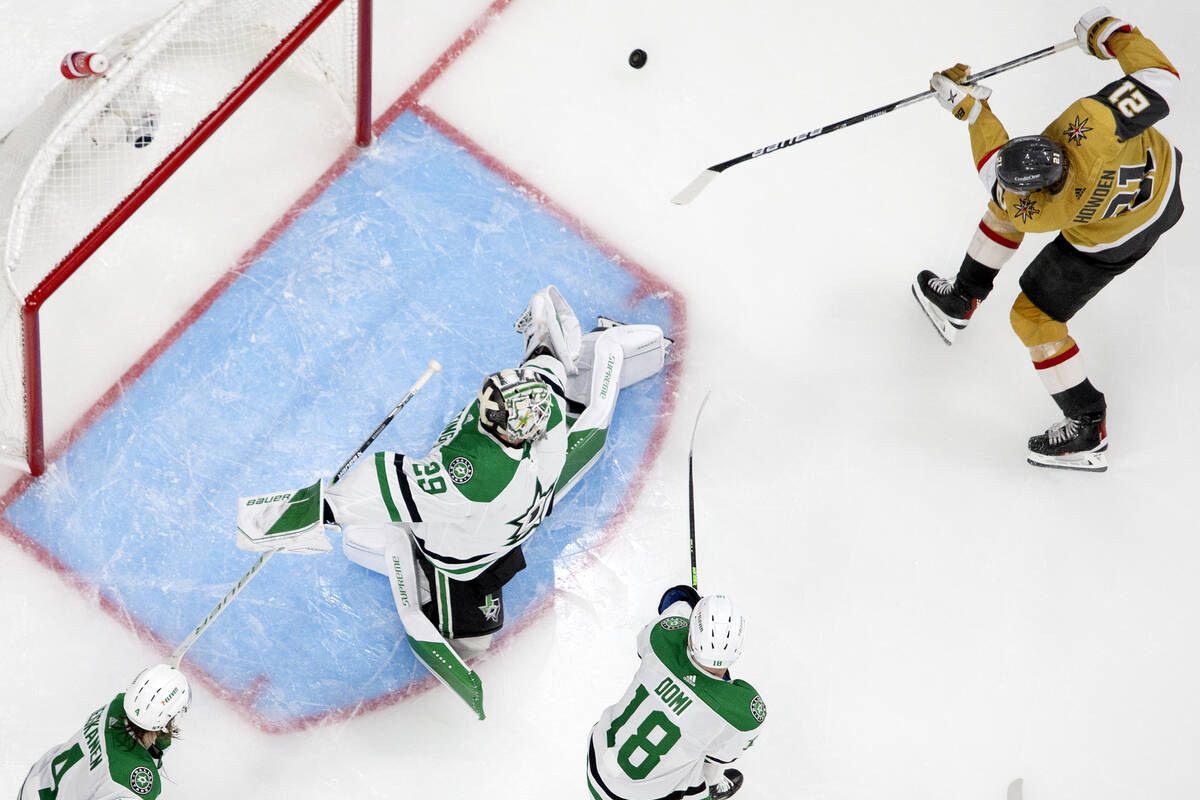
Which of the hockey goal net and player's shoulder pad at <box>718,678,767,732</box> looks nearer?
player's shoulder pad at <box>718,678,767,732</box>

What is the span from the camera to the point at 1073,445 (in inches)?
162

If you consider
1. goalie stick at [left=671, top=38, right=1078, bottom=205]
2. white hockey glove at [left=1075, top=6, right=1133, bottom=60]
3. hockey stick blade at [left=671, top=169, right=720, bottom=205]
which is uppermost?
white hockey glove at [left=1075, top=6, right=1133, bottom=60]

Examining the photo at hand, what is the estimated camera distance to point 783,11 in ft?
16.1

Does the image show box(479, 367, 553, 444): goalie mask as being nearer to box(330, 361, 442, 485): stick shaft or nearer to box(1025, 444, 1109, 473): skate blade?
box(330, 361, 442, 485): stick shaft

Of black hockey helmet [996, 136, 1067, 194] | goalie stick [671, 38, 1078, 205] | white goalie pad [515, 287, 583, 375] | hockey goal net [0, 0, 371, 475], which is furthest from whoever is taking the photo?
goalie stick [671, 38, 1078, 205]

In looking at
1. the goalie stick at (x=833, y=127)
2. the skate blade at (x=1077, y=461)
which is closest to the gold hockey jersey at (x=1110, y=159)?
the goalie stick at (x=833, y=127)

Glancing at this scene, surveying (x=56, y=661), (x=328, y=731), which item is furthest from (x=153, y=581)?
(x=328, y=731)

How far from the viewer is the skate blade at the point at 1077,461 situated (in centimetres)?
418

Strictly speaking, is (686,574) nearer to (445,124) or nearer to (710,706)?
(710,706)

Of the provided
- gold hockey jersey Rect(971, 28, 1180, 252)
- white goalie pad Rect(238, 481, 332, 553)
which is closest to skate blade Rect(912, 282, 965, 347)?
gold hockey jersey Rect(971, 28, 1180, 252)

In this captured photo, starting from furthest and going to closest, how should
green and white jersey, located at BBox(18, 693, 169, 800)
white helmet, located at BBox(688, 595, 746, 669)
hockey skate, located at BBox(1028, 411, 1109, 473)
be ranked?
hockey skate, located at BBox(1028, 411, 1109, 473)
white helmet, located at BBox(688, 595, 746, 669)
green and white jersey, located at BBox(18, 693, 169, 800)

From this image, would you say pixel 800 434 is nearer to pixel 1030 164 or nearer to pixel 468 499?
pixel 1030 164

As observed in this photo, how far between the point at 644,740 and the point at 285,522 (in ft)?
3.60

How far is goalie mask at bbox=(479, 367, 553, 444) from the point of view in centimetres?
327
